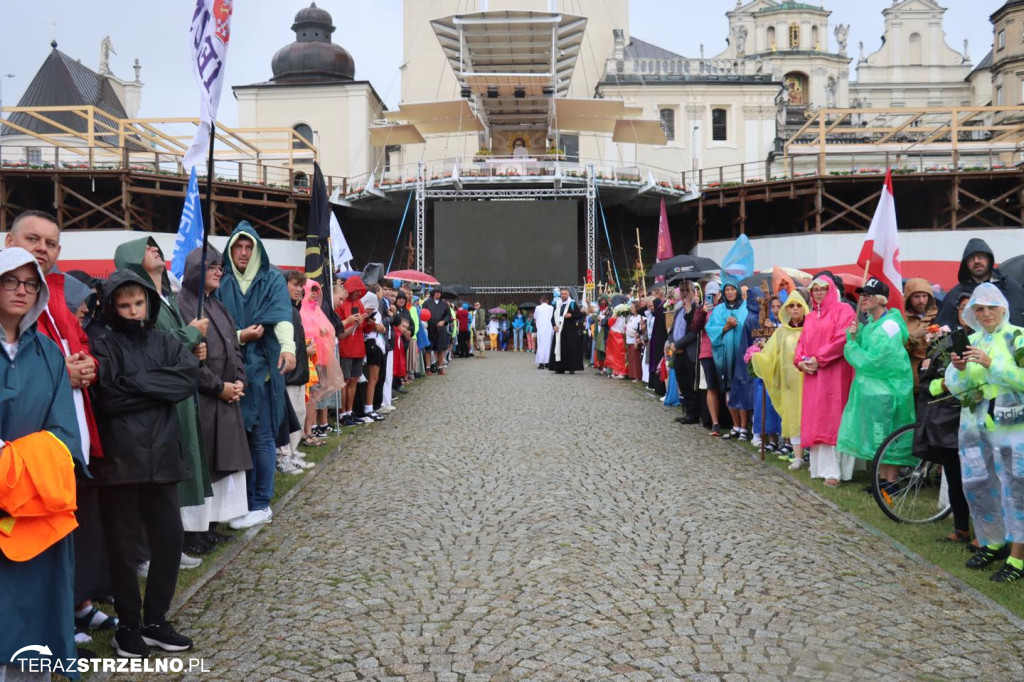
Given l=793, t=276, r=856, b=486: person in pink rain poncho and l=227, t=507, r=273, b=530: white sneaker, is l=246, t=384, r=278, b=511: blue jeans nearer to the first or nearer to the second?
l=227, t=507, r=273, b=530: white sneaker

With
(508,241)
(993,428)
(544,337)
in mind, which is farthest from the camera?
(508,241)

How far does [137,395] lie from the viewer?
4.08 m

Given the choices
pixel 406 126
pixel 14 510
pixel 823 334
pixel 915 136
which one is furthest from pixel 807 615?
pixel 915 136

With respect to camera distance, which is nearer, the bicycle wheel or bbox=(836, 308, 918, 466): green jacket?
the bicycle wheel

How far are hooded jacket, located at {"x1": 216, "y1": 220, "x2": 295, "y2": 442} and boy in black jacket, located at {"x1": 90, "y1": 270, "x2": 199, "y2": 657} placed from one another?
2156 mm

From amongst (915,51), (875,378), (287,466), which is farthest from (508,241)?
(915,51)

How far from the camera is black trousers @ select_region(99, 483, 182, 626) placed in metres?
4.11

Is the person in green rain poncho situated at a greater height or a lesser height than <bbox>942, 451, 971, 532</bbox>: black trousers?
greater

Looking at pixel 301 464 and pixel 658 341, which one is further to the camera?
pixel 658 341

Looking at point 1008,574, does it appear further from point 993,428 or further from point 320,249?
point 320,249

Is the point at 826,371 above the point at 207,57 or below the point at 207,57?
below

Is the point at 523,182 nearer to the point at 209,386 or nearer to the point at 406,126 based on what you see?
the point at 406,126

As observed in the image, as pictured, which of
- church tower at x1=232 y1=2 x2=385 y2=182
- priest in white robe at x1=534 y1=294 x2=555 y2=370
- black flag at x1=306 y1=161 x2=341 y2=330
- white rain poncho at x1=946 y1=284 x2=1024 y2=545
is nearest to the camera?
white rain poncho at x1=946 y1=284 x2=1024 y2=545

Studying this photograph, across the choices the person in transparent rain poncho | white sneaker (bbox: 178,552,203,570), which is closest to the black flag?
white sneaker (bbox: 178,552,203,570)
